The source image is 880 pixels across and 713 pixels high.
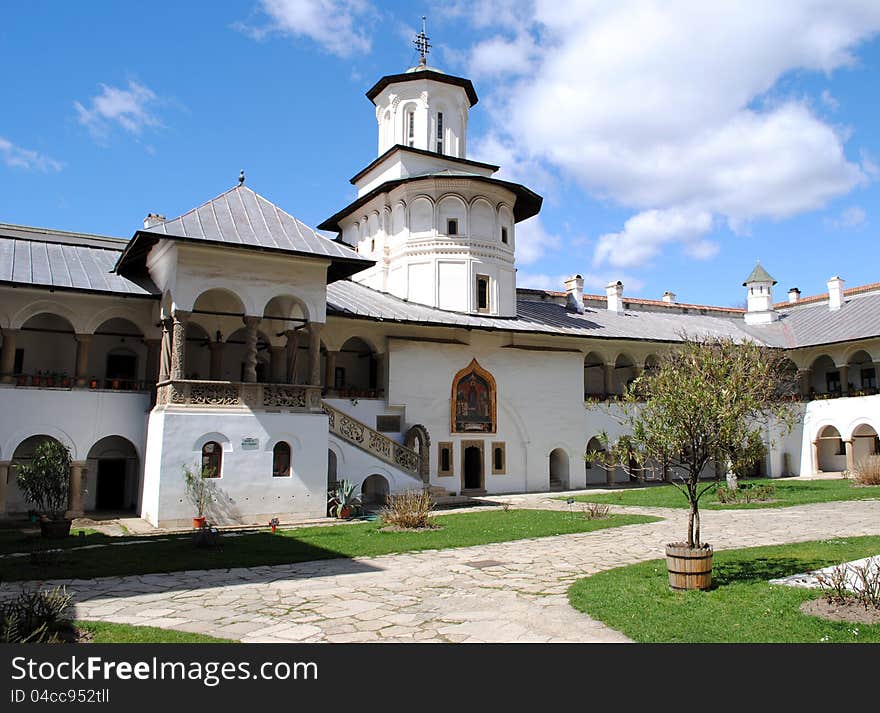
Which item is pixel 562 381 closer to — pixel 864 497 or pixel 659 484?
pixel 659 484

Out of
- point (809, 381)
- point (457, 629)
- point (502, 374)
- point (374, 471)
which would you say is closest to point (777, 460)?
point (809, 381)

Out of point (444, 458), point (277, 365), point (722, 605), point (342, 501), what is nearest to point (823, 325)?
point (444, 458)

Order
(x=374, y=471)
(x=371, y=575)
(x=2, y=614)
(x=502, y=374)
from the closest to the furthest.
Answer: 1. (x=2, y=614)
2. (x=371, y=575)
3. (x=374, y=471)
4. (x=502, y=374)

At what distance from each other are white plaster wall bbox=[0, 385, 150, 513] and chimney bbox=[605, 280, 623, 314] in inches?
777

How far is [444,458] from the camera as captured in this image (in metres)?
22.1

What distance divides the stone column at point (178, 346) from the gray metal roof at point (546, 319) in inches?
172

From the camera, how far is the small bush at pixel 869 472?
878 inches

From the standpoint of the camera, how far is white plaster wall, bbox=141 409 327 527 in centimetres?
1499

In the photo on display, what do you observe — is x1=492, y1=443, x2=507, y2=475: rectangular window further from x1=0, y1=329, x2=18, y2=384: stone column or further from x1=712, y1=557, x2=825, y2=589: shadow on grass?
x1=0, y1=329, x2=18, y2=384: stone column

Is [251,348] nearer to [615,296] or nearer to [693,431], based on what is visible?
[693,431]

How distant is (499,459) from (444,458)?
218 centimetres

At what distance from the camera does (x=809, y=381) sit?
3103 cm

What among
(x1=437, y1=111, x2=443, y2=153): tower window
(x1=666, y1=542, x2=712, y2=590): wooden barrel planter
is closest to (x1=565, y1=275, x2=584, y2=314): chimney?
(x1=437, y1=111, x2=443, y2=153): tower window
